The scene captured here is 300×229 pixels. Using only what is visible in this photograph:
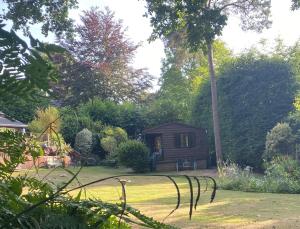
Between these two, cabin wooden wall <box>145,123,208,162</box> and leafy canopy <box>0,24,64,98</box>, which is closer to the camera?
leafy canopy <box>0,24,64,98</box>

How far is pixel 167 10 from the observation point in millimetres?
7387

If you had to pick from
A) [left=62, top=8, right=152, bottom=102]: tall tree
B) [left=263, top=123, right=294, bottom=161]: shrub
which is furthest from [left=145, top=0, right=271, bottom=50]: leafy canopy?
[left=62, top=8, right=152, bottom=102]: tall tree

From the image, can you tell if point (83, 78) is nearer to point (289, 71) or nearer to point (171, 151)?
point (171, 151)

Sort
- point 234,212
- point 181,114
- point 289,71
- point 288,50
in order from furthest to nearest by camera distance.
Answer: point 181,114
point 288,50
point 289,71
point 234,212

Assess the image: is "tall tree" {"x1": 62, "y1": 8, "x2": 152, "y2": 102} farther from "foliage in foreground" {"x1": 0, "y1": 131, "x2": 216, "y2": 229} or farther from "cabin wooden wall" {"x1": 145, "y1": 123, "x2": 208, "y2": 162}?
"foliage in foreground" {"x1": 0, "y1": 131, "x2": 216, "y2": 229}

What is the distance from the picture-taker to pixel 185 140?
917 inches

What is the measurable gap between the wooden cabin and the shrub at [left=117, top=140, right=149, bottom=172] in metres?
2.33

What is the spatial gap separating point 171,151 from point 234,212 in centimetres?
1460

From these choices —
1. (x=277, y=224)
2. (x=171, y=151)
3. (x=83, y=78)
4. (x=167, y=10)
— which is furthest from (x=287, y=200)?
(x=83, y=78)

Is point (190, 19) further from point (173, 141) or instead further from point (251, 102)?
point (173, 141)

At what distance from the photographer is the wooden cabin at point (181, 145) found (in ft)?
74.1

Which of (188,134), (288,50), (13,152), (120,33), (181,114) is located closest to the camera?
(13,152)

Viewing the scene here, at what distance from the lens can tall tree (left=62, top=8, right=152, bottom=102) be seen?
3108 cm

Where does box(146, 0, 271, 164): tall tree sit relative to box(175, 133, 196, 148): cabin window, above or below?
above
